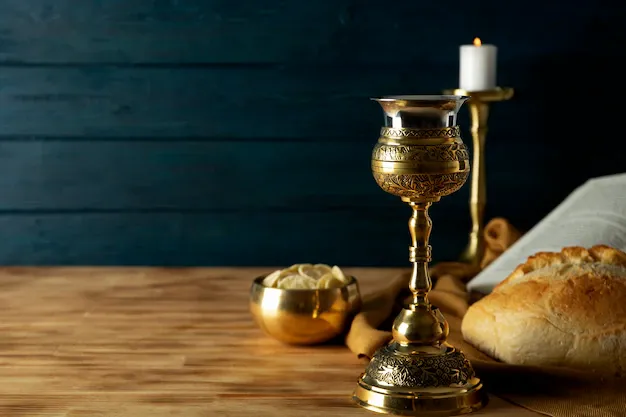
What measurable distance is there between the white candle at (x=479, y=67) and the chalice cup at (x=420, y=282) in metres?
0.74

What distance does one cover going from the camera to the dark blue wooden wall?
191 cm

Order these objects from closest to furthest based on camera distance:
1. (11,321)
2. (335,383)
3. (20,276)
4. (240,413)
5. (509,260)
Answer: (240,413) < (335,383) < (11,321) < (509,260) < (20,276)

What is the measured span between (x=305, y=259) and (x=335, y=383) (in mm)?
957

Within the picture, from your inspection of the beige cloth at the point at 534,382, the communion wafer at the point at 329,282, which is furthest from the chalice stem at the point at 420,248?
the communion wafer at the point at 329,282

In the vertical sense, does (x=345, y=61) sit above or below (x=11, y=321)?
above

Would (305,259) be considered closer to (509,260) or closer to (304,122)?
(304,122)

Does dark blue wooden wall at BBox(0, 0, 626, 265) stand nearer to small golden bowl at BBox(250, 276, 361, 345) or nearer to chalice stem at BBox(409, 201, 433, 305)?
small golden bowl at BBox(250, 276, 361, 345)

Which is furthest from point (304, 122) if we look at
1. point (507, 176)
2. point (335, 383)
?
point (335, 383)

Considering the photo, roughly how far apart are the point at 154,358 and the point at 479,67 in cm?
83

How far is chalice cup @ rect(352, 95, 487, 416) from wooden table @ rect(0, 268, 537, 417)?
0.04 meters

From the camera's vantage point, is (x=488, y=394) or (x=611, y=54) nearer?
(x=488, y=394)

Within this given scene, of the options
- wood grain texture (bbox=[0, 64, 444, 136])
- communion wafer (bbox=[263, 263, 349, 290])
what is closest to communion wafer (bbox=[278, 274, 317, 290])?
communion wafer (bbox=[263, 263, 349, 290])

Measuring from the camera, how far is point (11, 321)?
4.33ft

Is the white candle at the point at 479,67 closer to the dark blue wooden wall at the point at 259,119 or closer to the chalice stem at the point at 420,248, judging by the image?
the dark blue wooden wall at the point at 259,119
